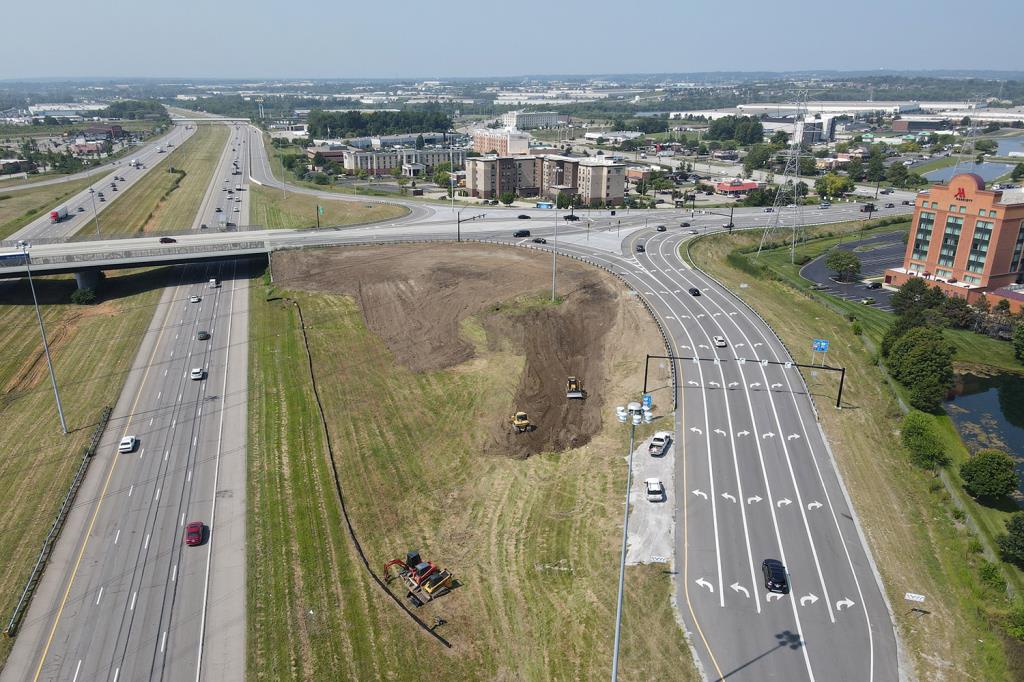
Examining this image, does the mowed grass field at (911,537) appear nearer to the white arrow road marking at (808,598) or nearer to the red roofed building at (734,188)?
the white arrow road marking at (808,598)

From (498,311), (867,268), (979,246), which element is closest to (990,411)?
(979,246)

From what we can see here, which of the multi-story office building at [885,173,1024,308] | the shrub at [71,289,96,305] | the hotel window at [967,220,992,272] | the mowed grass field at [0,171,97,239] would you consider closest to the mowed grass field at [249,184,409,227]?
the mowed grass field at [0,171,97,239]

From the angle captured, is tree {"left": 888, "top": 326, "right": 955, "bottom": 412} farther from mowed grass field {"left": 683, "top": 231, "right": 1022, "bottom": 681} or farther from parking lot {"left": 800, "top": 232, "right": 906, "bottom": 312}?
parking lot {"left": 800, "top": 232, "right": 906, "bottom": 312}

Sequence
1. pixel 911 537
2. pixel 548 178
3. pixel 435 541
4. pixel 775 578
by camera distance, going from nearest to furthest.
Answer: pixel 775 578, pixel 911 537, pixel 435 541, pixel 548 178

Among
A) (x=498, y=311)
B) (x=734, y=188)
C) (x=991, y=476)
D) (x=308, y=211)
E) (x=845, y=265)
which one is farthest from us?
(x=734, y=188)

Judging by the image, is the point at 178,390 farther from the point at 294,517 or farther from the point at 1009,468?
the point at 1009,468

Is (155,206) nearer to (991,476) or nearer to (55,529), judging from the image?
(55,529)

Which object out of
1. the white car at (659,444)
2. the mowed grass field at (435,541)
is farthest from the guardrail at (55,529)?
the white car at (659,444)
